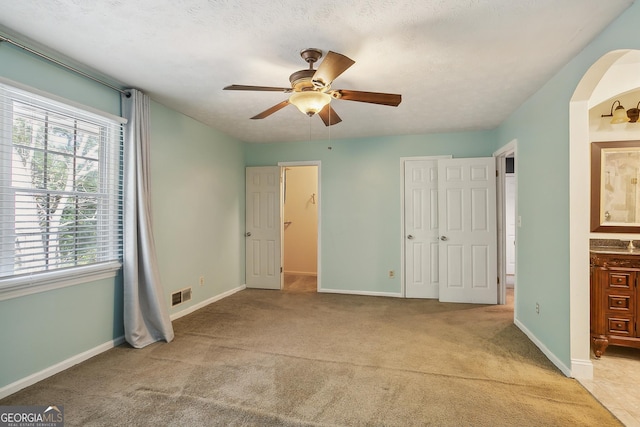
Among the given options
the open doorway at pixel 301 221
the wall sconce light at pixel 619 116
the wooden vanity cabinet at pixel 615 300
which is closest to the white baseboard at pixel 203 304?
the open doorway at pixel 301 221

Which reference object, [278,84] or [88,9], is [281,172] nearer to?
[278,84]

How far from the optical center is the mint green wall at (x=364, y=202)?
4.81 metres

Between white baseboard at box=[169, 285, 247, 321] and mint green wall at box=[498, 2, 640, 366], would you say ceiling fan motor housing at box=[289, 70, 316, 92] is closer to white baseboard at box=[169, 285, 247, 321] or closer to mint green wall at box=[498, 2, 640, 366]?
mint green wall at box=[498, 2, 640, 366]

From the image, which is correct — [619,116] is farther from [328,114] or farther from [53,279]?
[53,279]

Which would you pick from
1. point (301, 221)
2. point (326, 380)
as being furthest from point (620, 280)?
point (301, 221)

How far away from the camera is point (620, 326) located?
2.75 m

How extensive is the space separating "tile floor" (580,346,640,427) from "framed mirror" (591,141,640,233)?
117 centimetres

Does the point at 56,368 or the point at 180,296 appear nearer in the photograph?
the point at 56,368

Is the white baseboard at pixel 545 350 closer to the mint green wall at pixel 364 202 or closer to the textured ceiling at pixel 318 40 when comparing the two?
the mint green wall at pixel 364 202

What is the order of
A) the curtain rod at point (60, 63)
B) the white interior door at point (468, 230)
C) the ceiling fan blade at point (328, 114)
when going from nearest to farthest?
the curtain rod at point (60, 63), the ceiling fan blade at point (328, 114), the white interior door at point (468, 230)

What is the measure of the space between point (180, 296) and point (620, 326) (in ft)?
14.5

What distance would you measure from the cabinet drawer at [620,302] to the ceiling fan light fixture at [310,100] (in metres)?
2.96

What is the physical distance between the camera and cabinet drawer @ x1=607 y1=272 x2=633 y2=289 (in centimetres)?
273

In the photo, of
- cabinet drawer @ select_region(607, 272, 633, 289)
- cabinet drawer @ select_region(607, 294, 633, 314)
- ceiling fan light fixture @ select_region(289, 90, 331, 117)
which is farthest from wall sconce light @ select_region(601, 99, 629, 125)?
ceiling fan light fixture @ select_region(289, 90, 331, 117)
